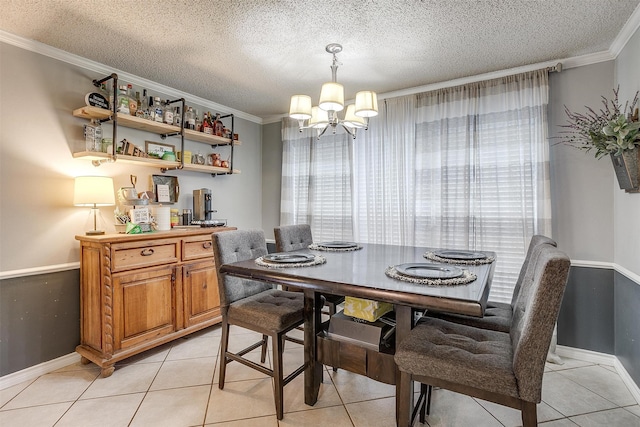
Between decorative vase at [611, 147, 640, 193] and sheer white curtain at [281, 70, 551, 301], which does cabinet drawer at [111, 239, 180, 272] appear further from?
decorative vase at [611, 147, 640, 193]

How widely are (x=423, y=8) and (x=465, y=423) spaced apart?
247 cm

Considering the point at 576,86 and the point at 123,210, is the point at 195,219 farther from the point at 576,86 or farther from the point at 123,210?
the point at 576,86

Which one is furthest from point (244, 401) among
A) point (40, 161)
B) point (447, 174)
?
point (447, 174)

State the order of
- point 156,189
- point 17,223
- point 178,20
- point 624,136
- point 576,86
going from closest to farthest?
point 624,136 < point 178,20 < point 17,223 < point 576,86 < point 156,189

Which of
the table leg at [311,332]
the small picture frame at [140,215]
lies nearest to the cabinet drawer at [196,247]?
the small picture frame at [140,215]

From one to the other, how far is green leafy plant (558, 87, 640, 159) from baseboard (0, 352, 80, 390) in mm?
4157

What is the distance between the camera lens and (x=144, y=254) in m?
2.60

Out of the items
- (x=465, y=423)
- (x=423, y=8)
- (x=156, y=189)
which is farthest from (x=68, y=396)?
(x=423, y=8)

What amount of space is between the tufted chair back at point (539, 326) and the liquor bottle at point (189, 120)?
3.22 meters

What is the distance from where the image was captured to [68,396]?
2.14m

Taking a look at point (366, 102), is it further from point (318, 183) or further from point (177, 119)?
point (177, 119)

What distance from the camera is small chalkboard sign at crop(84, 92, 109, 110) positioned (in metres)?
2.57

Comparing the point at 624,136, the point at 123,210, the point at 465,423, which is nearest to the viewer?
the point at 465,423

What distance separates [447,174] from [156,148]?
9.37 feet
